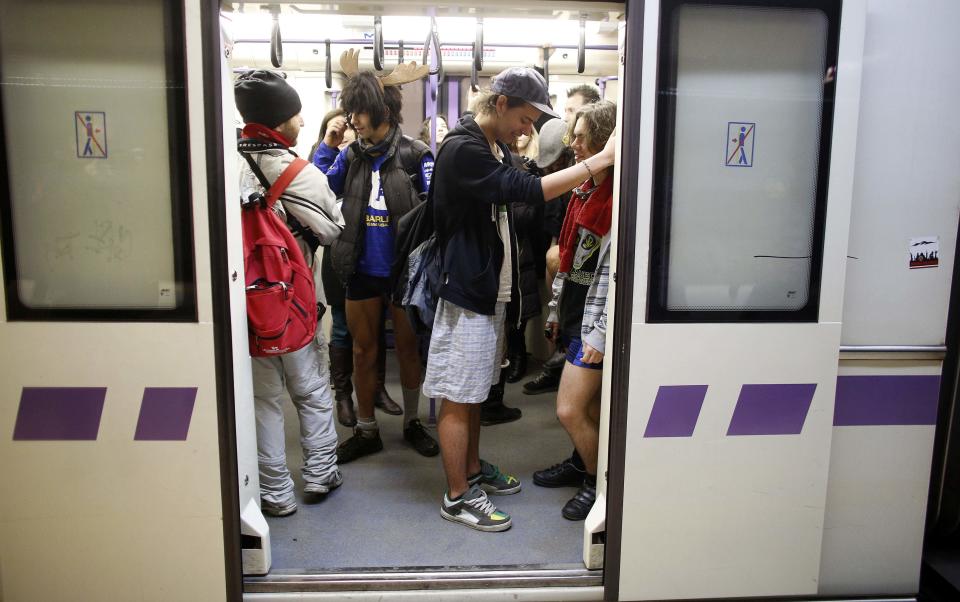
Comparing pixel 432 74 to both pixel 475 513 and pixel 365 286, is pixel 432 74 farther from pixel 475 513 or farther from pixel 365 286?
pixel 475 513

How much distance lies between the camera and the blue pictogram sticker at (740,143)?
1.89m

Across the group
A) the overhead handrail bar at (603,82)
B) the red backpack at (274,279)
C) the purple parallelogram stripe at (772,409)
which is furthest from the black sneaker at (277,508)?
the overhead handrail bar at (603,82)

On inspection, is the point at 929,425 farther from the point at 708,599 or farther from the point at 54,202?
the point at 54,202

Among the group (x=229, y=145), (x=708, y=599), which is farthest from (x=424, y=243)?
(x=708, y=599)

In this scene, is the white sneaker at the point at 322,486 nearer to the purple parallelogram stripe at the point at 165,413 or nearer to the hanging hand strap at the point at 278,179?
the purple parallelogram stripe at the point at 165,413

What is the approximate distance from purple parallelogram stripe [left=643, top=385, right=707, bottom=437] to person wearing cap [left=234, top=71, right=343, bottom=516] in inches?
55.3

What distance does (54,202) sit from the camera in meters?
Answer: 1.80

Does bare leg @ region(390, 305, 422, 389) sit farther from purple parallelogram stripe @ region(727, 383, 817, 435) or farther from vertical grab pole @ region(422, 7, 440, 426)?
purple parallelogram stripe @ region(727, 383, 817, 435)

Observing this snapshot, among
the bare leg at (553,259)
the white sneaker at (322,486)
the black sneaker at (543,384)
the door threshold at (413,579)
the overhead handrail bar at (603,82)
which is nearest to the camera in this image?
the door threshold at (413,579)

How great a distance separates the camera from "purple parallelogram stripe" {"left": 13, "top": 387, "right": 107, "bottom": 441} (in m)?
1.85

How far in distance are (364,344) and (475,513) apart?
Answer: 3.64ft

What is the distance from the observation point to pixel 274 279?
227 centimetres

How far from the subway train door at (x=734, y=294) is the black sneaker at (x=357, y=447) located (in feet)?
5.03

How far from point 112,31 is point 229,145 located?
415 millimetres
